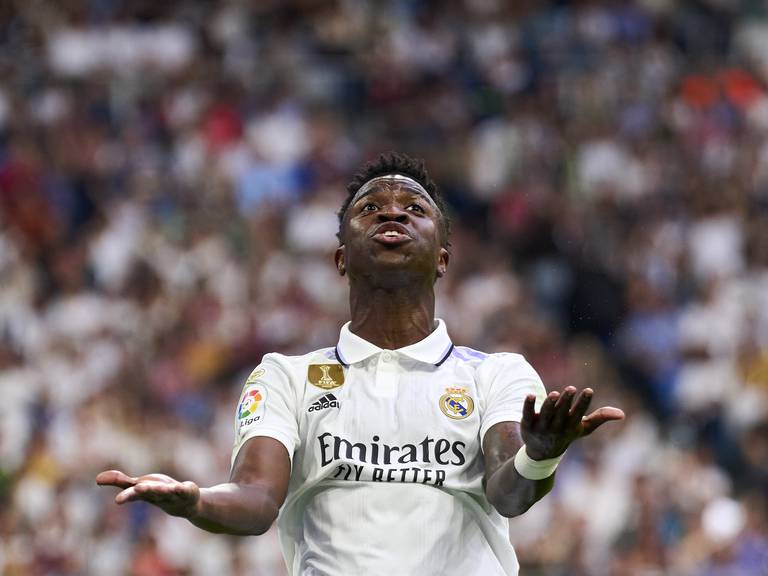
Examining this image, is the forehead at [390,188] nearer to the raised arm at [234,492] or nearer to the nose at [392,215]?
the nose at [392,215]

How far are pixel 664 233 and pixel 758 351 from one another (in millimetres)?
1491

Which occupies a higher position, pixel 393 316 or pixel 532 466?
pixel 393 316

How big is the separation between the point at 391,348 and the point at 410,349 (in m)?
0.10

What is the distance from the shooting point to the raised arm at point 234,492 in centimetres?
360

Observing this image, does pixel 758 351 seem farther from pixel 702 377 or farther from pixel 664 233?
pixel 664 233

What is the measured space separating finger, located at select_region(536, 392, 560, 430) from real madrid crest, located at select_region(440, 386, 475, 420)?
75 centimetres

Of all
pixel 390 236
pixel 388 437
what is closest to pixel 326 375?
pixel 388 437

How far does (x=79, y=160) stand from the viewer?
1416 centimetres

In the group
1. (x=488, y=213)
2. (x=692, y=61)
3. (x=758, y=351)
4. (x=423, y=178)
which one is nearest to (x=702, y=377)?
(x=758, y=351)

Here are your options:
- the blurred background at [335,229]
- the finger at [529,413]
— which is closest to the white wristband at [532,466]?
the finger at [529,413]

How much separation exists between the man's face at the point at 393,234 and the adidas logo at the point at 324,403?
1.44 ft

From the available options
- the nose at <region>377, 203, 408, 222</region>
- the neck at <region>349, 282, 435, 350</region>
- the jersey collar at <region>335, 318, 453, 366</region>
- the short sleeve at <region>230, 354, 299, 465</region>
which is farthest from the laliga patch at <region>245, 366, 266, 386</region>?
the nose at <region>377, 203, 408, 222</region>

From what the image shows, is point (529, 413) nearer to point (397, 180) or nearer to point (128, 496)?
point (128, 496)

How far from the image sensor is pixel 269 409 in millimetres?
4520
